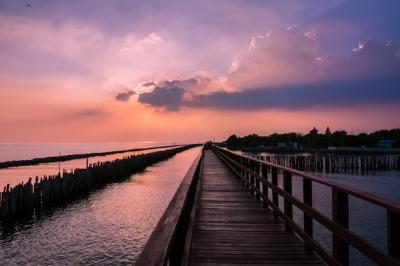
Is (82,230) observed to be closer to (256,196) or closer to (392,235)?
(256,196)

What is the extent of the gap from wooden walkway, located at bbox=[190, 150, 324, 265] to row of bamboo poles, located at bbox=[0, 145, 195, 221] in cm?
1395

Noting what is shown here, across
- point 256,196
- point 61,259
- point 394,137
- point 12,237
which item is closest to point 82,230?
point 12,237

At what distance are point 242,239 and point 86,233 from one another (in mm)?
11926

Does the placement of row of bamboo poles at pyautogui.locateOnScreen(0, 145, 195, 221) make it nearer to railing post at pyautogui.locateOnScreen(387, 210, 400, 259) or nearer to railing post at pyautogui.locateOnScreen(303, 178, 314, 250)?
railing post at pyautogui.locateOnScreen(303, 178, 314, 250)

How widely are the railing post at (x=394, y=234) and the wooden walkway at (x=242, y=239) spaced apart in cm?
257

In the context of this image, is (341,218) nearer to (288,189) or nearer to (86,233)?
(288,189)

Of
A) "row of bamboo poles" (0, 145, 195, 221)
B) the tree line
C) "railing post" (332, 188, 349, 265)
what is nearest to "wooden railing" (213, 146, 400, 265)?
"railing post" (332, 188, 349, 265)

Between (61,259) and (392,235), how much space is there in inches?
494

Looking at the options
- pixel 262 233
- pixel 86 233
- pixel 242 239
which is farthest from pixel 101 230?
pixel 242 239

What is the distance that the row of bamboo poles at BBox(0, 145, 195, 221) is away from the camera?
811 inches

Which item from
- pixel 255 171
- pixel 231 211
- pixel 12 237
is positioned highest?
pixel 255 171

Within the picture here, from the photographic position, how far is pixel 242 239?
23.0ft

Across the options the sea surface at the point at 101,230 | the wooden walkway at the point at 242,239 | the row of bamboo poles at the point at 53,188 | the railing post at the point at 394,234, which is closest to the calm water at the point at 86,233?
the sea surface at the point at 101,230

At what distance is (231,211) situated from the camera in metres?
9.99
